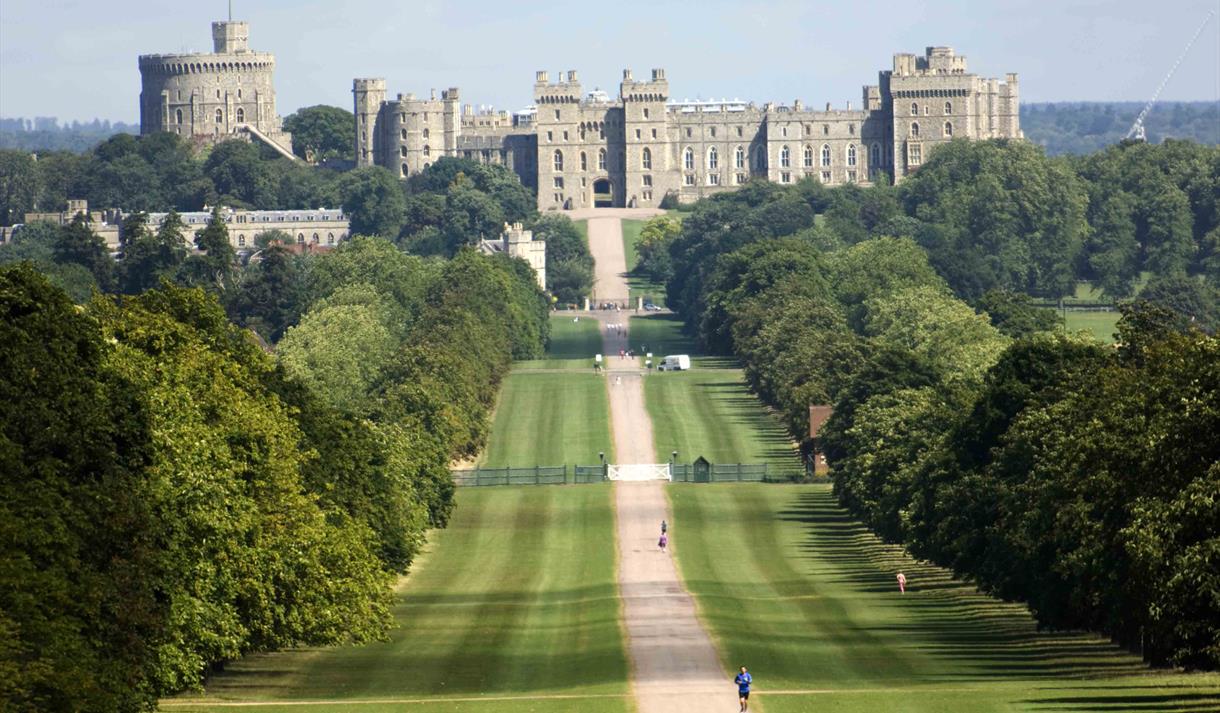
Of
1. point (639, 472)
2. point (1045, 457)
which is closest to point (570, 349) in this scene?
point (639, 472)

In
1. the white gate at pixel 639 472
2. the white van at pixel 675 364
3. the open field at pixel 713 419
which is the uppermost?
the white van at pixel 675 364

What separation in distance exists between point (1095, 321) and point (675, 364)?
35189 millimetres

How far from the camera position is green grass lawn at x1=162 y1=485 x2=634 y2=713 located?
5747 cm

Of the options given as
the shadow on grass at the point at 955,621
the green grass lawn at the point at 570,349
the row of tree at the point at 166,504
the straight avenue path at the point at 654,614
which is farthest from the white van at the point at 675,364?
the row of tree at the point at 166,504

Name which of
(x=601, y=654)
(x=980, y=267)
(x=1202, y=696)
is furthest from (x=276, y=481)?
(x=980, y=267)

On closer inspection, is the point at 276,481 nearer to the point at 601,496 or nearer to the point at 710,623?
the point at 710,623

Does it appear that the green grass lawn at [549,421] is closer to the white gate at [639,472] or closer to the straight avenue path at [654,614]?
the straight avenue path at [654,614]

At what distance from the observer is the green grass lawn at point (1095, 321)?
Result: 174875 mm

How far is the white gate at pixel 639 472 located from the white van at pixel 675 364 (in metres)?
41.8

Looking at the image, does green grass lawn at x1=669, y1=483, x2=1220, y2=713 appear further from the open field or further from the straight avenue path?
the open field

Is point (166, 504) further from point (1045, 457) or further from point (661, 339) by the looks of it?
point (661, 339)

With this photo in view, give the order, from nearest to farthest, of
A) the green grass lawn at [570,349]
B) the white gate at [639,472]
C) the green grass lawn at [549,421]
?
1. the white gate at [639,472]
2. the green grass lawn at [549,421]
3. the green grass lawn at [570,349]

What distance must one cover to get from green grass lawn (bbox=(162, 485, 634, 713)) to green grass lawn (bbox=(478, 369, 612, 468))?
2342 centimetres

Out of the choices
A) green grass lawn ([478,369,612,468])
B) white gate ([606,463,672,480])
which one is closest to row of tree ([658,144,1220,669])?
white gate ([606,463,672,480])
